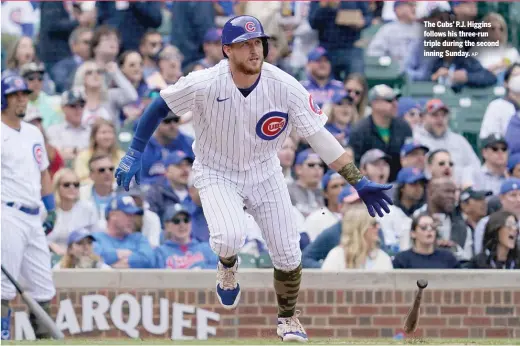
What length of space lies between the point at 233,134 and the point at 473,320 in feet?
13.0

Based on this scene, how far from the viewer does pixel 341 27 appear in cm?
1226

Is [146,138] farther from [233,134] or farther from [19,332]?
[19,332]

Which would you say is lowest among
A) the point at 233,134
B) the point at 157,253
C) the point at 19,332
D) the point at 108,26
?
the point at 19,332

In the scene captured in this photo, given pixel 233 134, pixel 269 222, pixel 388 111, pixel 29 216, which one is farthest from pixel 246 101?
pixel 388 111

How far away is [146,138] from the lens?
23.3ft

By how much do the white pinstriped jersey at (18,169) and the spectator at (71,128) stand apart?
82.8 inches

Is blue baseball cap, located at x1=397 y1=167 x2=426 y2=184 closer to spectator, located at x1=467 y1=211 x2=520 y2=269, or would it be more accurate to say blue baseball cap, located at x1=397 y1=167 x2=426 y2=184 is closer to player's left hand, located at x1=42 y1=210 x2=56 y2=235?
spectator, located at x1=467 y1=211 x2=520 y2=269

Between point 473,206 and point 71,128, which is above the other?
point 71,128

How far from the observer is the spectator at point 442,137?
11.0m

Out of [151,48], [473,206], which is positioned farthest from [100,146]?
[473,206]

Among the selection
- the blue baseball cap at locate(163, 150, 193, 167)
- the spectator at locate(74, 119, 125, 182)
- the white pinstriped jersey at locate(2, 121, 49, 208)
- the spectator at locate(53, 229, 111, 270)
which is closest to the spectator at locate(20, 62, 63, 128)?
the spectator at locate(74, 119, 125, 182)

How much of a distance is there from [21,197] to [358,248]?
2.70 m

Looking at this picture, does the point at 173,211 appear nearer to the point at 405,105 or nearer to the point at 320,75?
the point at 320,75

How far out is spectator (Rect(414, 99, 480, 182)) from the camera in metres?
11.0
